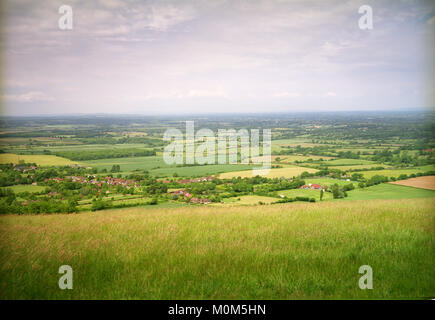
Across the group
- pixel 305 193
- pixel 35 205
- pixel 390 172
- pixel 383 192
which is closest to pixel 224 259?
pixel 35 205

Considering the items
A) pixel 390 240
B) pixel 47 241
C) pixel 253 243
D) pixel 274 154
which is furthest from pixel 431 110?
pixel 274 154

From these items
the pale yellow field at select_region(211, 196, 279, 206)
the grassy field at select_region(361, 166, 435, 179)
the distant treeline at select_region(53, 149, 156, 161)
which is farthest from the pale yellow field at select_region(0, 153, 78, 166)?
the grassy field at select_region(361, 166, 435, 179)

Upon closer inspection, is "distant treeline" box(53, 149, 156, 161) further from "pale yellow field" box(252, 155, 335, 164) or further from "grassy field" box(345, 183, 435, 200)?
"grassy field" box(345, 183, 435, 200)

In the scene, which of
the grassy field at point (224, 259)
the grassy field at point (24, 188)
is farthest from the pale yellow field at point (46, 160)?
the grassy field at point (224, 259)

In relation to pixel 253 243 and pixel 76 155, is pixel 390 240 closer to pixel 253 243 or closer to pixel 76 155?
pixel 253 243

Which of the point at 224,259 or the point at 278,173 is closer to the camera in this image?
the point at 224,259

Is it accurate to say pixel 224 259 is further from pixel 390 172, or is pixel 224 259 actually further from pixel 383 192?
pixel 390 172

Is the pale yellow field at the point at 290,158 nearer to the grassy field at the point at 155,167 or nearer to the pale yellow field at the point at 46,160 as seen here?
the grassy field at the point at 155,167

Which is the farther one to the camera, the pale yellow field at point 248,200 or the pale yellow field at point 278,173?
the pale yellow field at point 278,173
